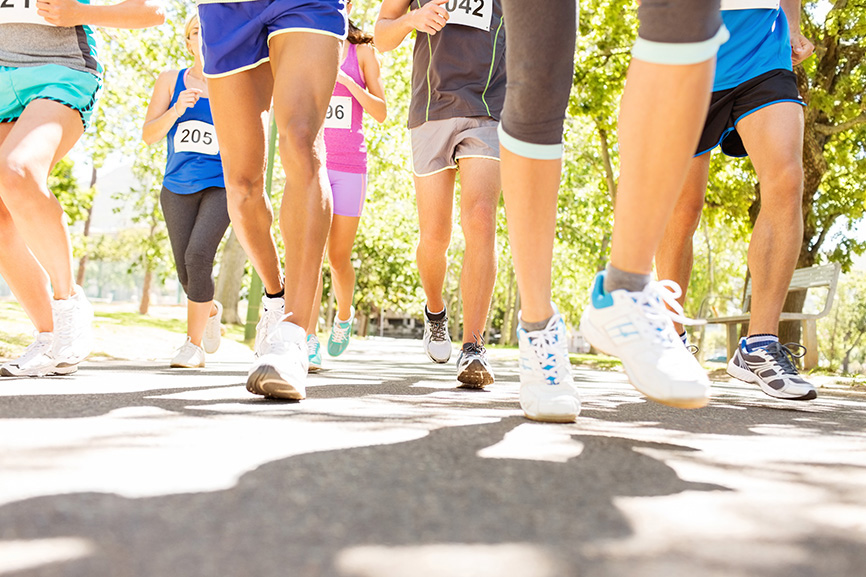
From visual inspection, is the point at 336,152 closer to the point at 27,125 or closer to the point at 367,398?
the point at 27,125

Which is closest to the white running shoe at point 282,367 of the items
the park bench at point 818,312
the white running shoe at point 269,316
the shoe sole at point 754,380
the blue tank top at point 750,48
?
the white running shoe at point 269,316

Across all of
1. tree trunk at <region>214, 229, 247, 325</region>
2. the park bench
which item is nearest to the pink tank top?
the park bench

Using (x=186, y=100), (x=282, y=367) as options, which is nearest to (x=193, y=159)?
(x=186, y=100)

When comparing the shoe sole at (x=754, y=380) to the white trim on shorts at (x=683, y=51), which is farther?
the shoe sole at (x=754, y=380)

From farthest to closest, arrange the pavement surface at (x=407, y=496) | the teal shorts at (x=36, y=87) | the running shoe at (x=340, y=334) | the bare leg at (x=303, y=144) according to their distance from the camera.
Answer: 1. the running shoe at (x=340, y=334)
2. the teal shorts at (x=36, y=87)
3. the bare leg at (x=303, y=144)
4. the pavement surface at (x=407, y=496)

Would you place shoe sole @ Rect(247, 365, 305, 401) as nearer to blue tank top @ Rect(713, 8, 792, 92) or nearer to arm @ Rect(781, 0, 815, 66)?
blue tank top @ Rect(713, 8, 792, 92)

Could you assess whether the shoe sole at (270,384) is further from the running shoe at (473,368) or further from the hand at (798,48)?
the hand at (798,48)

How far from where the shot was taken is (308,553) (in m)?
0.93

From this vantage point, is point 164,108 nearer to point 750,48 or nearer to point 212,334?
point 212,334

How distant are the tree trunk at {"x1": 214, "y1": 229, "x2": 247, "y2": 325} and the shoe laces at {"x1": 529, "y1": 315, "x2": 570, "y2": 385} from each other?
16555 mm

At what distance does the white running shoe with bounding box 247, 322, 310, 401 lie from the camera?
2.38 metres

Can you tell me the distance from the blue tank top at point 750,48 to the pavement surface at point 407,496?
1944 mm

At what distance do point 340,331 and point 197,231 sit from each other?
4.30 feet

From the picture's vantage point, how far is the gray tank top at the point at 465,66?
13.9ft
